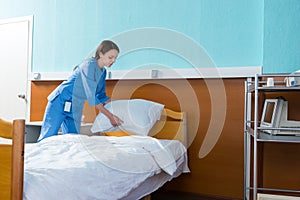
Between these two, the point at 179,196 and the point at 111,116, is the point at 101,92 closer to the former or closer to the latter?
the point at 111,116

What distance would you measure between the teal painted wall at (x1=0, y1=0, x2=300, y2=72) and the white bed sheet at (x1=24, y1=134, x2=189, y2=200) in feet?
2.74

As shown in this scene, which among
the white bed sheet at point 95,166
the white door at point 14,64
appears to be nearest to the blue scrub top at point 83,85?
the white bed sheet at point 95,166

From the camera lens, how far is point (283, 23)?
2.27 meters

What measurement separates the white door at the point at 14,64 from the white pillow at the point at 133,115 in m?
1.20

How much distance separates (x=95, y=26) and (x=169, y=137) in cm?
122

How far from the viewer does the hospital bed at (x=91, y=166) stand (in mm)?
1130

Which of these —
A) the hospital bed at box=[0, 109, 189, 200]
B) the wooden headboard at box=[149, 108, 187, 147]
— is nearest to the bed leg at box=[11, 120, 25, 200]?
the hospital bed at box=[0, 109, 189, 200]

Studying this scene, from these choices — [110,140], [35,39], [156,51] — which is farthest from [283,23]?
[35,39]

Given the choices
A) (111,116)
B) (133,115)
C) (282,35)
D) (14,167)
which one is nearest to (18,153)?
(14,167)

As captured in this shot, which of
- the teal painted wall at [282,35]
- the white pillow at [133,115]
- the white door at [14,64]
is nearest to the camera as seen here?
the teal painted wall at [282,35]

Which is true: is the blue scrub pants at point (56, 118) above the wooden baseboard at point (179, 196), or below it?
above

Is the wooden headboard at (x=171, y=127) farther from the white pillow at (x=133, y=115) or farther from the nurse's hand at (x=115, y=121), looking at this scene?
the nurse's hand at (x=115, y=121)

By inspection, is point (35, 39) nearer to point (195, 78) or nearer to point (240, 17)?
point (195, 78)

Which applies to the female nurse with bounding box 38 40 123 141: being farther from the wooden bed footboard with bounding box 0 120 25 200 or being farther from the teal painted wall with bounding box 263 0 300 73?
the wooden bed footboard with bounding box 0 120 25 200
